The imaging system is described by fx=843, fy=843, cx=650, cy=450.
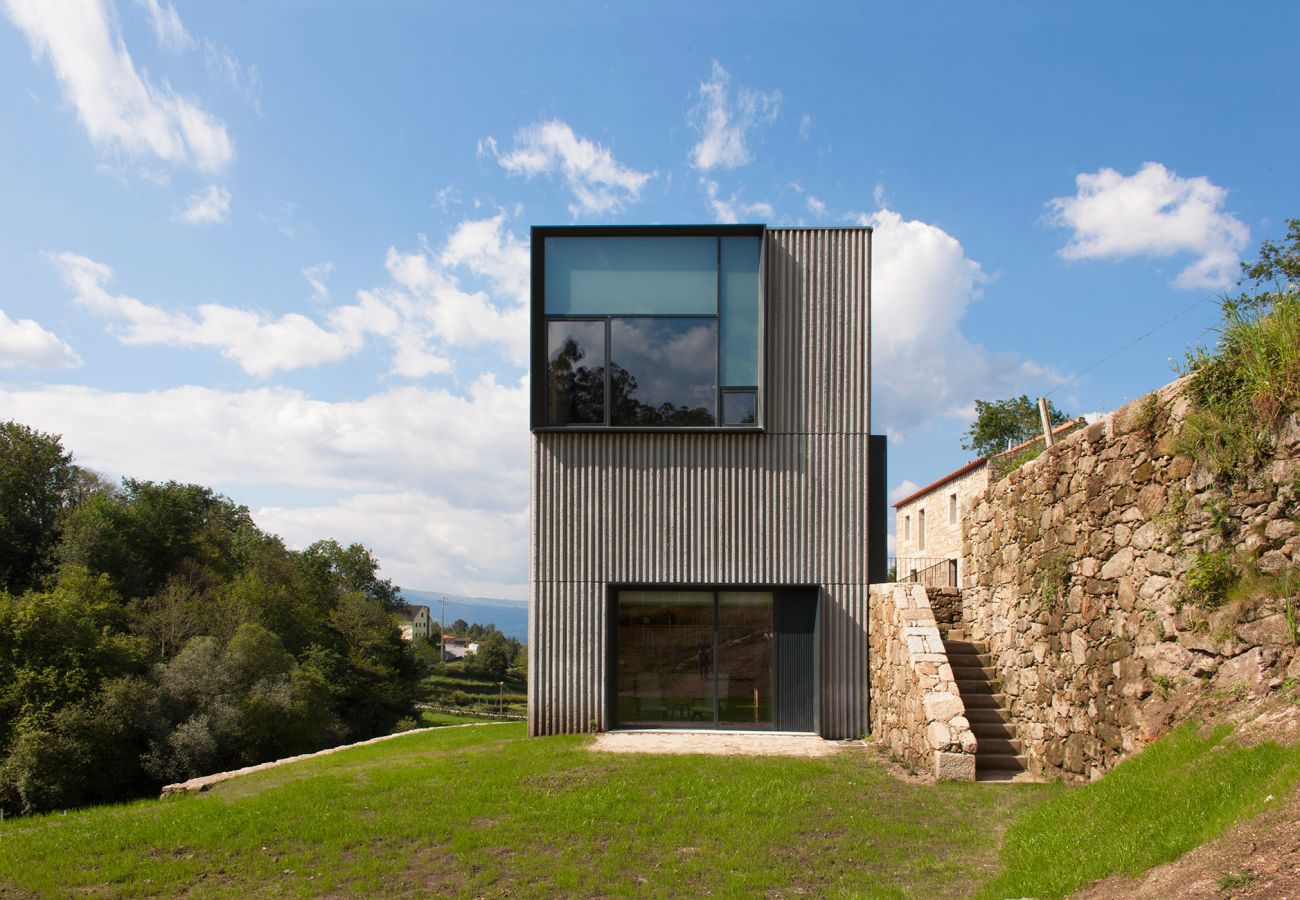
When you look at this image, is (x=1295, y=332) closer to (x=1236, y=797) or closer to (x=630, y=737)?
(x=1236, y=797)

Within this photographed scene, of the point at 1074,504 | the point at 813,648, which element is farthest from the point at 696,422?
the point at 1074,504

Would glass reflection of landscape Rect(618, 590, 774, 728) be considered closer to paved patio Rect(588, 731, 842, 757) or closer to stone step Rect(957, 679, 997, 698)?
paved patio Rect(588, 731, 842, 757)

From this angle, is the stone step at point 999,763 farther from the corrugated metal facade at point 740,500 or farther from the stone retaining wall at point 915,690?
the corrugated metal facade at point 740,500

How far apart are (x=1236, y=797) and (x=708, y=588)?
8.10 m

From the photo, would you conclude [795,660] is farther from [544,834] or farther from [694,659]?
[544,834]

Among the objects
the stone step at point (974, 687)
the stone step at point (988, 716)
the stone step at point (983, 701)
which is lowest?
the stone step at point (988, 716)

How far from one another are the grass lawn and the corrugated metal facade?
308cm

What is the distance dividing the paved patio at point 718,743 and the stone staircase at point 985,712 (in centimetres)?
173

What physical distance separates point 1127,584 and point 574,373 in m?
7.69

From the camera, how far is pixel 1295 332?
628 cm

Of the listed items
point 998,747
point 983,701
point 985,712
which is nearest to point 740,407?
point 983,701

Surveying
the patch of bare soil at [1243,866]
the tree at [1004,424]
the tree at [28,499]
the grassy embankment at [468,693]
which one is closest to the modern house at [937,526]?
the tree at [1004,424]

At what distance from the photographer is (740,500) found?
1248 centimetres

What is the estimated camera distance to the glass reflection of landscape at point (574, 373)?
41.0ft
